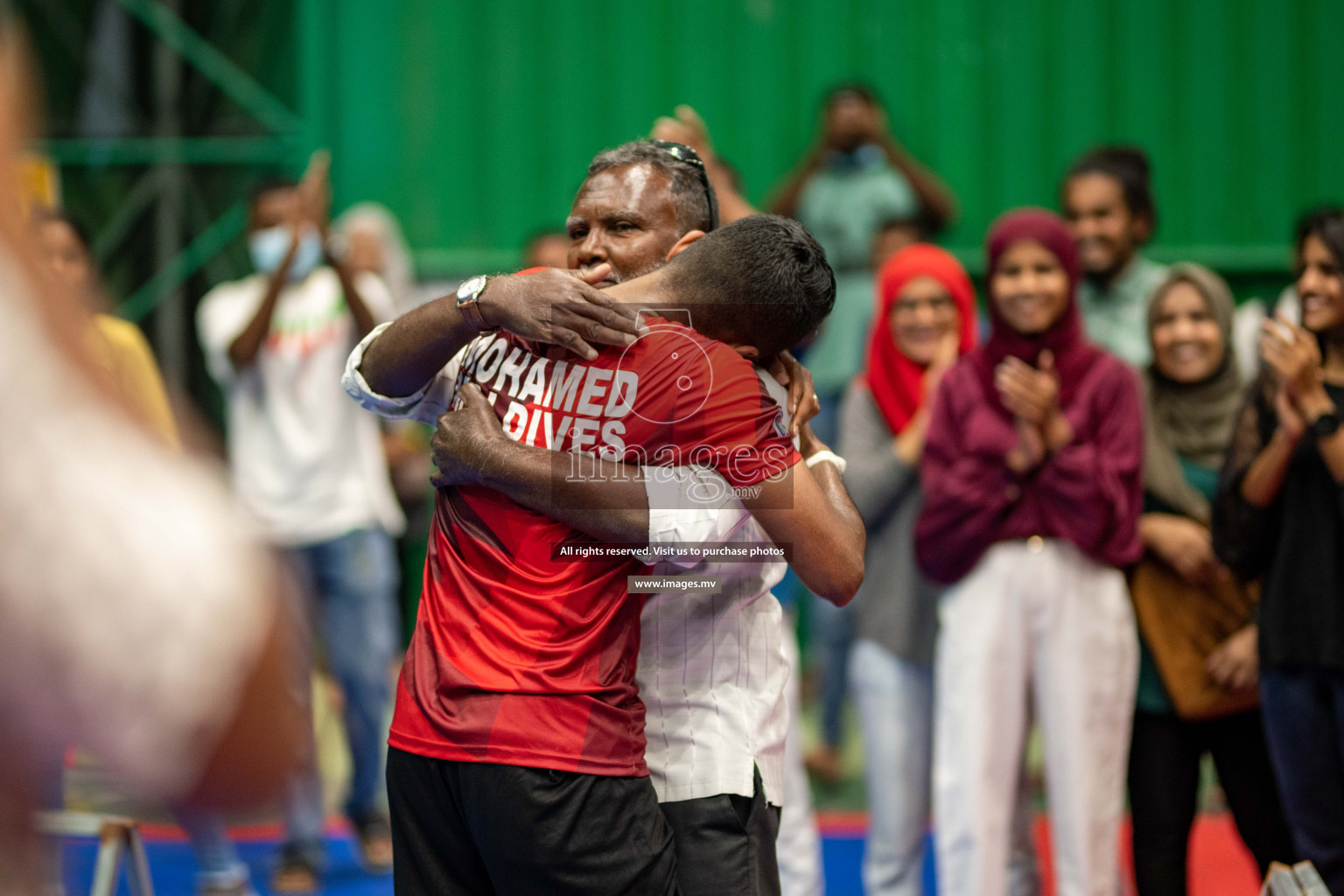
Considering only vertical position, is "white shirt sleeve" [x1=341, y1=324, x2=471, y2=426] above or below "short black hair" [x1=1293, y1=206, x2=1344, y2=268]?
below

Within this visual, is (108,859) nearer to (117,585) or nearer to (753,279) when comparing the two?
(753,279)

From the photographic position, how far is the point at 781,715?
2.12 meters

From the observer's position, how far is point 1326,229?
3.18 m

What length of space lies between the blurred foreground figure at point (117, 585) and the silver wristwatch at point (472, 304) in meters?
1.02

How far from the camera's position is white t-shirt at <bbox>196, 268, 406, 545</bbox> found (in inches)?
177

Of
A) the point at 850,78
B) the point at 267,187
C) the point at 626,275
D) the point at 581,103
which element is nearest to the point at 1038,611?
the point at 626,275

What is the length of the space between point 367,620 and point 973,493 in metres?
2.25

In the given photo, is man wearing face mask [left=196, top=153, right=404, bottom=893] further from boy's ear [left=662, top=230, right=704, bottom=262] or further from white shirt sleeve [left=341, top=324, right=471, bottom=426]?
boy's ear [left=662, top=230, right=704, bottom=262]

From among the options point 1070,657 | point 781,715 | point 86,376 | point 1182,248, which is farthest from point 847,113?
point 86,376

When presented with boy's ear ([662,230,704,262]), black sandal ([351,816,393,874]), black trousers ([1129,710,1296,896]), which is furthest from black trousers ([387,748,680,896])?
black sandal ([351,816,393,874])

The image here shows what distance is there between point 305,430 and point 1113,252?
9.56 ft

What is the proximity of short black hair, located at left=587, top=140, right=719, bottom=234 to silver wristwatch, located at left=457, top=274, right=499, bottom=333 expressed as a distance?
0.40 m

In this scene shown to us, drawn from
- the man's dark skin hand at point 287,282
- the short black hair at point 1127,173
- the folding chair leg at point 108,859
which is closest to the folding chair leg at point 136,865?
the folding chair leg at point 108,859

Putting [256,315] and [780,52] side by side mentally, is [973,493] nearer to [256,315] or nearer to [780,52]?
[256,315]
